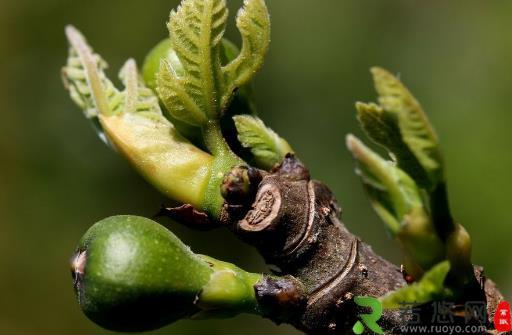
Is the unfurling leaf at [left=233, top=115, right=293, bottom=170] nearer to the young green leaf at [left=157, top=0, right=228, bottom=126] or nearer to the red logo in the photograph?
the young green leaf at [left=157, top=0, right=228, bottom=126]

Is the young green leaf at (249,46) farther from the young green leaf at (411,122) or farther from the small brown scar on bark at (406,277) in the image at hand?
the small brown scar on bark at (406,277)

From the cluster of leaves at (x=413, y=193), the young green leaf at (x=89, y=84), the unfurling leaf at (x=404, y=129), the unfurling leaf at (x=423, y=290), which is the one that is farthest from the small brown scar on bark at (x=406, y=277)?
the young green leaf at (x=89, y=84)

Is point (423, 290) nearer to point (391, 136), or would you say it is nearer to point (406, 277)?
point (406, 277)

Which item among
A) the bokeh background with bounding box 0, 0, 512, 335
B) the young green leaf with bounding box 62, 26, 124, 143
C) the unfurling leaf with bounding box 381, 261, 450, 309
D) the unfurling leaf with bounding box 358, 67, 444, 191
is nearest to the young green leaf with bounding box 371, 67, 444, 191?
the unfurling leaf with bounding box 358, 67, 444, 191

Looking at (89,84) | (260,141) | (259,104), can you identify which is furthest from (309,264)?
(259,104)

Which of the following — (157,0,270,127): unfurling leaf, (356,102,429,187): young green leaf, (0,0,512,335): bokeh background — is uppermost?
(157,0,270,127): unfurling leaf

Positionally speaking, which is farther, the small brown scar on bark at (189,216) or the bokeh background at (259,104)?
the bokeh background at (259,104)
